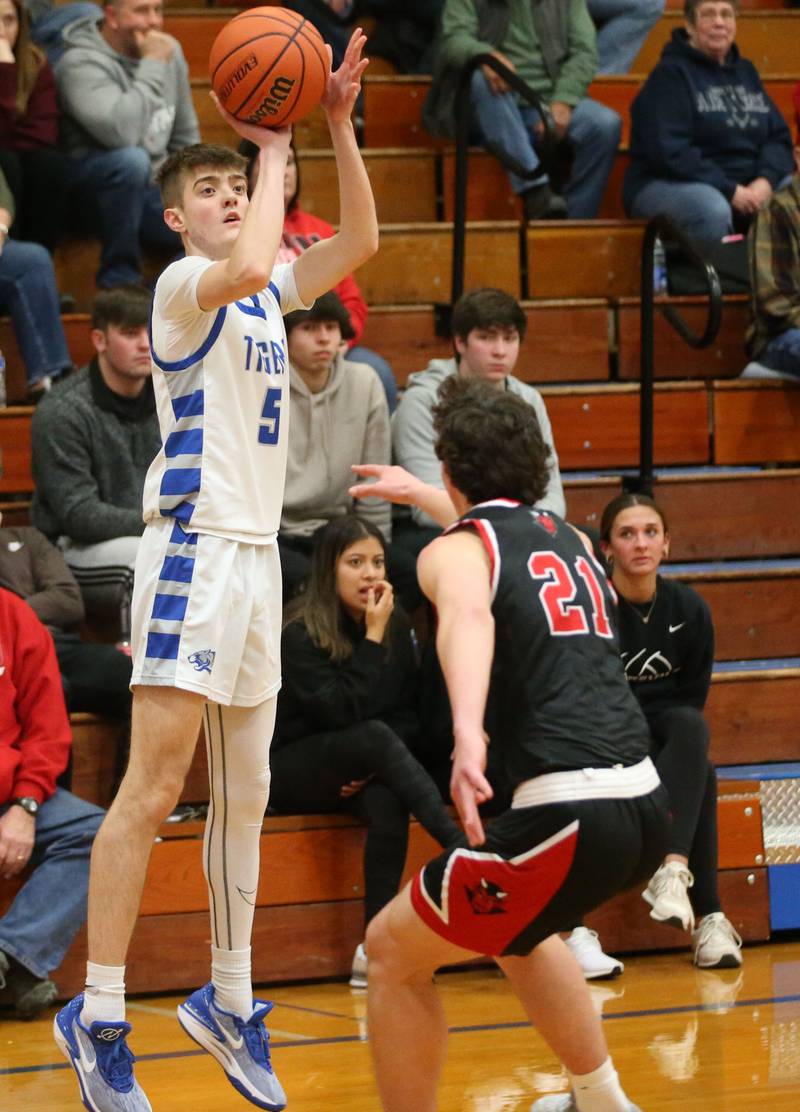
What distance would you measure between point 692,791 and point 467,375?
1807mm

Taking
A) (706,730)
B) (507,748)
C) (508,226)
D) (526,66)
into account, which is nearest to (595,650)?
(507,748)

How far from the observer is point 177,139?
733 centimetres

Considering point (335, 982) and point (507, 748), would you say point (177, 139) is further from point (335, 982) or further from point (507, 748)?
point (507, 748)

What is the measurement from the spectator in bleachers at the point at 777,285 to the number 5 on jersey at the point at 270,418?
→ 12.9 ft

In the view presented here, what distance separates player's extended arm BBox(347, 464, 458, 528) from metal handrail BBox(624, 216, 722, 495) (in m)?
3.02

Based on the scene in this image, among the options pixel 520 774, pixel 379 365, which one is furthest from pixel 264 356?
pixel 379 365

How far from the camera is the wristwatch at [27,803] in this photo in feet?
Answer: 16.1

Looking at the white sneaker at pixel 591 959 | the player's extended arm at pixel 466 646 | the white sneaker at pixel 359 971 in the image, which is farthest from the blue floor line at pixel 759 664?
the player's extended arm at pixel 466 646

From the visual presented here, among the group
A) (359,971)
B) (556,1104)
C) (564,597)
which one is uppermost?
(564,597)

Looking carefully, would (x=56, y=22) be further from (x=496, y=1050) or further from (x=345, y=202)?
(x=496, y=1050)

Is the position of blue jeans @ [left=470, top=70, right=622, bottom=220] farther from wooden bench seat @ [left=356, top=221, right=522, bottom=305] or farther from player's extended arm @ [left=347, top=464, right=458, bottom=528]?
player's extended arm @ [left=347, top=464, right=458, bottom=528]

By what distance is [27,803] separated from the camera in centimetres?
492

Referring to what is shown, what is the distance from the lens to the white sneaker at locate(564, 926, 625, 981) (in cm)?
518

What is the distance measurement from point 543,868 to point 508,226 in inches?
192
